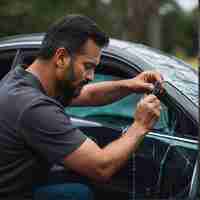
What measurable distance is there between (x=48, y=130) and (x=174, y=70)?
1.42 m

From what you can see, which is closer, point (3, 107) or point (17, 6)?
point (3, 107)

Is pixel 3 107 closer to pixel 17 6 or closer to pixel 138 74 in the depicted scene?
pixel 138 74

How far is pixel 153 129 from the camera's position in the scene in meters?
3.57

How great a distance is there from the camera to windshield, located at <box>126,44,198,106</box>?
3553 millimetres

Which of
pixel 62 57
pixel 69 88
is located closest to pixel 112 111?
pixel 69 88

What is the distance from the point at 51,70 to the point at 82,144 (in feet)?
1.18

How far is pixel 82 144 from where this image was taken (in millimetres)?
2697

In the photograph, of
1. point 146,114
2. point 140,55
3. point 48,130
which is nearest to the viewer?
point 48,130

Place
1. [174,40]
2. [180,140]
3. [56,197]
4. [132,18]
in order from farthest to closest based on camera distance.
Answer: [174,40]
[132,18]
[180,140]
[56,197]

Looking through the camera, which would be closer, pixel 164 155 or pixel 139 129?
pixel 139 129

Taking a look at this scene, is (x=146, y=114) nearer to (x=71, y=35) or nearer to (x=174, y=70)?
(x=71, y=35)

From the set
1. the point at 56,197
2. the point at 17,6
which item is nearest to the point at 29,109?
the point at 56,197

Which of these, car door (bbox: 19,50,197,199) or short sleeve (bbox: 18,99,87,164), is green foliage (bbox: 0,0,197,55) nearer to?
car door (bbox: 19,50,197,199)

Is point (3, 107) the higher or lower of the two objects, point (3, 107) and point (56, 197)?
the higher
